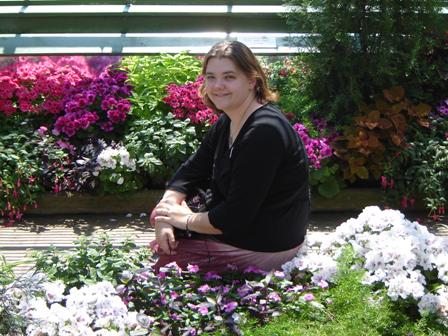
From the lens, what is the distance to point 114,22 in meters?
6.91

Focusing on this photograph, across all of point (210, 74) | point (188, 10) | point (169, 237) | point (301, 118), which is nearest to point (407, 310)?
point (169, 237)

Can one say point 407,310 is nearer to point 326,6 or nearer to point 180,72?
point 326,6

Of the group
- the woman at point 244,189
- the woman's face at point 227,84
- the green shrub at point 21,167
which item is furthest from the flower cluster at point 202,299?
Result: the green shrub at point 21,167

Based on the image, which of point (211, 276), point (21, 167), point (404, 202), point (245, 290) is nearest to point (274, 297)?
point (245, 290)

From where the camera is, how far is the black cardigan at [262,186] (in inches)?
112

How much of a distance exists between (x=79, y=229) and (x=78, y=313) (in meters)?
2.53

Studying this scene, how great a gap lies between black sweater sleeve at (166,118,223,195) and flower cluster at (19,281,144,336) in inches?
43.7

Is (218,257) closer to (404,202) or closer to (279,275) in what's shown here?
(279,275)

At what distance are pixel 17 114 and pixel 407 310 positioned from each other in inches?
151

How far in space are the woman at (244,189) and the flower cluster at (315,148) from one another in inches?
69.0

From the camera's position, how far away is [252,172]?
2.84m

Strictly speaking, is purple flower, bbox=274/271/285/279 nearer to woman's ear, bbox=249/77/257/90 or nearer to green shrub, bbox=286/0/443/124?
woman's ear, bbox=249/77/257/90

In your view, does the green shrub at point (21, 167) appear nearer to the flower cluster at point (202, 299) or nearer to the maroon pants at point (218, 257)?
the maroon pants at point (218, 257)

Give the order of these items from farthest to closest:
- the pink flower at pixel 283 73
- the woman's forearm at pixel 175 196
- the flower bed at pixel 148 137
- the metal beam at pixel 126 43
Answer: the metal beam at pixel 126 43
the pink flower at pixel 283 73
the flower bed at pixel 148 137
the woman's forearm at pixel 175 196
